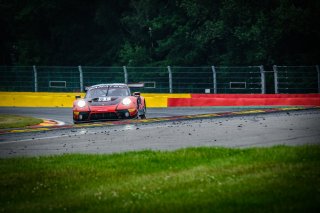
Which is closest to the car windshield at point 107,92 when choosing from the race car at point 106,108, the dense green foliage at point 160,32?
the race car at point 106,108

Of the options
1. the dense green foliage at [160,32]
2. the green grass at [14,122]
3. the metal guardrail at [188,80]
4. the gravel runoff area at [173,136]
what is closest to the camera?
the gravel runoff area at [173,136]

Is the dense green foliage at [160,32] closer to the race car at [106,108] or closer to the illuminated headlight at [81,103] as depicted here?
the race car at [106,108]

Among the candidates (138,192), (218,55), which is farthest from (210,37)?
(138,192)

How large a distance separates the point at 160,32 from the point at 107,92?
24.7 meters

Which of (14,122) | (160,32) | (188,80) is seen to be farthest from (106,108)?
(160,32)

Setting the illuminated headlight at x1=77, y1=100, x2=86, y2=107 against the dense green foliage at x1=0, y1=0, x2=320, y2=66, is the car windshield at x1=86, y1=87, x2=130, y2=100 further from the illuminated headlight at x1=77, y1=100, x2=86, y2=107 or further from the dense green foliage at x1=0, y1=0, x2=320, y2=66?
the dense green foliage at x1=0, y1=0, x2=320, y2=66

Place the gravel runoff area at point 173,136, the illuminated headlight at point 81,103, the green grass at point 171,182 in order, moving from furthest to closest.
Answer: the illuminated headlight at point 81,103 → the gravel runoff area at point 173,136 → the green grass at point 171,182

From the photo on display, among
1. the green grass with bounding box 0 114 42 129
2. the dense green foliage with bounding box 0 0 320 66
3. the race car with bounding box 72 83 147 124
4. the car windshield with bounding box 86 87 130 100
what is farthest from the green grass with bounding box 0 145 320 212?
the dense green foliage with bounding box 0 0 320 66

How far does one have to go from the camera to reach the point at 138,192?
7.39m

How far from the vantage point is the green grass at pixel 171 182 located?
6.58m

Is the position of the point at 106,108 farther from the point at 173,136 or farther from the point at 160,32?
the point at 160,32

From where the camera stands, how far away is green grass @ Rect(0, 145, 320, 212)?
21.6ft

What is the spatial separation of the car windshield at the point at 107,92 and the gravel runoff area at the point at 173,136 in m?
2.83

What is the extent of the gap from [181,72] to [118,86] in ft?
38.0
